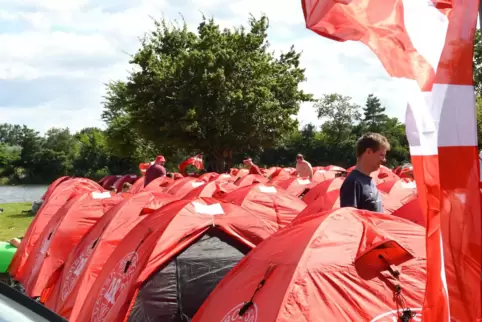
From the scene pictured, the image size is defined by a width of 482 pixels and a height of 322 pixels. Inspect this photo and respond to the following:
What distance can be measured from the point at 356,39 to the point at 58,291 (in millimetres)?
5613

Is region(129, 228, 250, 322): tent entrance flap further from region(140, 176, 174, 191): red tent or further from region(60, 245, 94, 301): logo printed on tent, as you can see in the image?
region(140, 176, 174, 191): red tent

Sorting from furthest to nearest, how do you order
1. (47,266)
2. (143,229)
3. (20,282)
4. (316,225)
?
(20,282), (47,266), (143,229), (316,225)

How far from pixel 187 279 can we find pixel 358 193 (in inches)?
70.5

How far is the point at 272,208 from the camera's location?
870 cm

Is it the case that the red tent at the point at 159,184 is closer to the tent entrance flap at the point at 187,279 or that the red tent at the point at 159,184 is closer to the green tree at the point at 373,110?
the tent entrance flap at the point at 187,279

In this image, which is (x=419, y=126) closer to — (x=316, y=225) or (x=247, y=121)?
(x=316, y=225)

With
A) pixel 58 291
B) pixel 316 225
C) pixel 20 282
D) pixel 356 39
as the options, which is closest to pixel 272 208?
pixel 58 291

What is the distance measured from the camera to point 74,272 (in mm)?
7215

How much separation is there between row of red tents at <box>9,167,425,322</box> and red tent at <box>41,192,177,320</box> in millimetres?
14

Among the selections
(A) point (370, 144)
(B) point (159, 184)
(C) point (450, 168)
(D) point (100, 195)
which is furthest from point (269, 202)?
(C) point (450, 168)

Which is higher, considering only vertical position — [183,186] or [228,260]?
[228,260]

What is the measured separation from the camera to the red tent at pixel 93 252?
663 cm

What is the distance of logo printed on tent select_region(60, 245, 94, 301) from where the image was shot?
7.03 meters

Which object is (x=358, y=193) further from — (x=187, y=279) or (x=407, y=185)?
Answer: (x=407, y=185)
